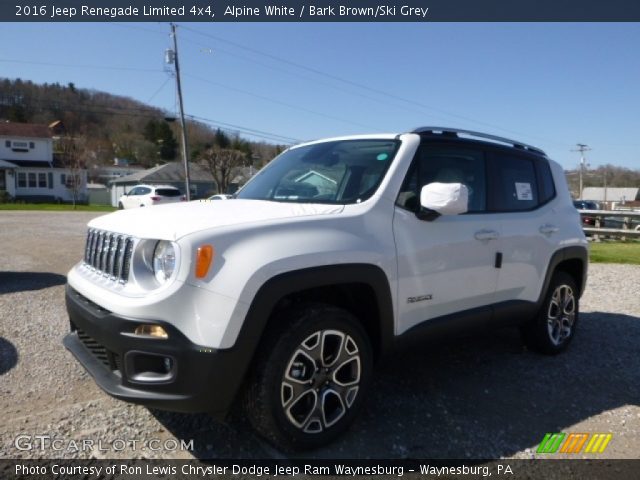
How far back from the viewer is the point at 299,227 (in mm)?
2699

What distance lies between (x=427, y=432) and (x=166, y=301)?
186 centimetres

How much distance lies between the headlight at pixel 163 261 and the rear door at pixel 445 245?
138cm

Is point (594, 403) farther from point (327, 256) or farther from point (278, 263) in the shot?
point (278, 263)

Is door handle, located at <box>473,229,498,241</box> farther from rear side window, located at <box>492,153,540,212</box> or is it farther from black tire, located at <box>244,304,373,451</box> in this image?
black tire, located at <box>244,304,373,451</box>

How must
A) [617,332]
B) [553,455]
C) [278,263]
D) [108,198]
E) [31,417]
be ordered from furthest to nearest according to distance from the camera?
1. [108,198]
2. [617,332]
3. [31,417]
4. [553,455]
5. [278,263]

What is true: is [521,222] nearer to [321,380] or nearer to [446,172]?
[446,172]

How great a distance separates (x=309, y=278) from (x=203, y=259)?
22.8 inches

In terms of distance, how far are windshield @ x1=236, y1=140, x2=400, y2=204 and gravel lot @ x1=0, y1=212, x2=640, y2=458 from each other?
121 centimetres

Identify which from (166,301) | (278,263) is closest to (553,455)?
(278,263)

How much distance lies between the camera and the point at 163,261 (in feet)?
8.24

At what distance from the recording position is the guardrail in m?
17.1

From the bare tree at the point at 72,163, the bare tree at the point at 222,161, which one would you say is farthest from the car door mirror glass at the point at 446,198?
the bare tree at the point at 222,161

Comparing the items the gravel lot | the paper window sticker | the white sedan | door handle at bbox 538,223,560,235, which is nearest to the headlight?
the gravel lot

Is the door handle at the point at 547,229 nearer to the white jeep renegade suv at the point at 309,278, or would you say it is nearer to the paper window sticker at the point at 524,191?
the white jeep renegade suv at the point at 309,278
